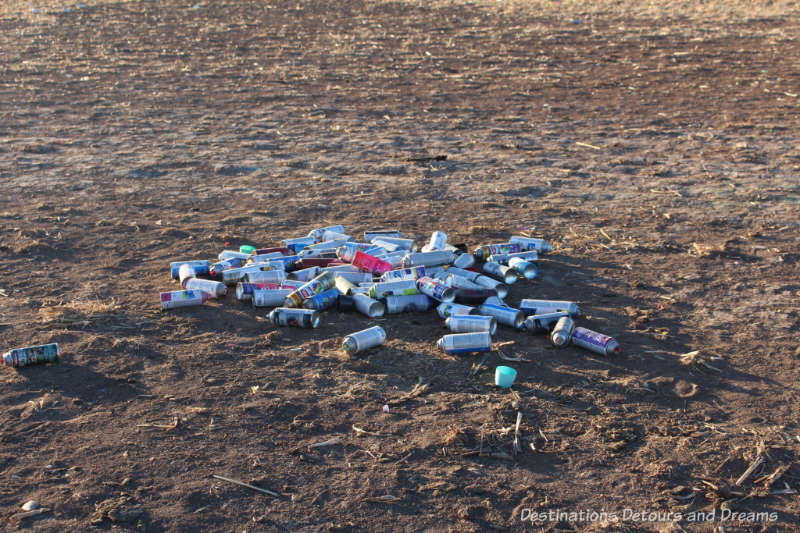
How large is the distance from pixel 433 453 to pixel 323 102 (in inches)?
391

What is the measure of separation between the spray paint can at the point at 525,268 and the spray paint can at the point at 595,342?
1223mm

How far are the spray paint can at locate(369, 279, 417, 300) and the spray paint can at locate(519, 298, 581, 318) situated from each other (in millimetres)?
907

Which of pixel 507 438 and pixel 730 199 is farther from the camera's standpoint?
pixel 730 199

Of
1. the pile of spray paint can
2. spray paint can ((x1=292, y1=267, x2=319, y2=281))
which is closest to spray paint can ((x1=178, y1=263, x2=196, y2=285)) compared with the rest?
the pile of spray paint can

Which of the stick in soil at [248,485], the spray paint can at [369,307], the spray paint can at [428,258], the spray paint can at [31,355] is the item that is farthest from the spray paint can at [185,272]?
the stick in soil at [248,485]

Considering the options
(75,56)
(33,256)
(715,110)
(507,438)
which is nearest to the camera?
(507,438)

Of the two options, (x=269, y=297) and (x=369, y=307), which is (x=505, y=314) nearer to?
(x=369, y=307)

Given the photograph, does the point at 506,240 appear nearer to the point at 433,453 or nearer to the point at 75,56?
the point at 433,453

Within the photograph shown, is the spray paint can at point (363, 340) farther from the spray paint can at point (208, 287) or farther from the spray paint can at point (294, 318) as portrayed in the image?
the spray paint can at point (208, 287)

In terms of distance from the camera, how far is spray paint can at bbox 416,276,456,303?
5.72m

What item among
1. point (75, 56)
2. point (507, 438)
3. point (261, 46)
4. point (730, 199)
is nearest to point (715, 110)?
point (730, 199)

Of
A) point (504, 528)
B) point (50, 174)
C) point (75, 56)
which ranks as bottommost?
point (504, 528)

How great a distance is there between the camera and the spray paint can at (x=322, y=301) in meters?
5.74

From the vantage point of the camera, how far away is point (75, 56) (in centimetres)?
1769
